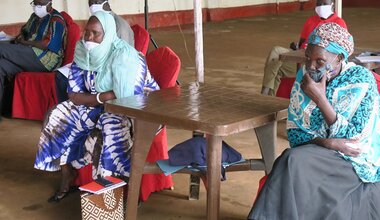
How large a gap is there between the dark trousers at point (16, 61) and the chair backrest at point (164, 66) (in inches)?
88.8

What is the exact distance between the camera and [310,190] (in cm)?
254

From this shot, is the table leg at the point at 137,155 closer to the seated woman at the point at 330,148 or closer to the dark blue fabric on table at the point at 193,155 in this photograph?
the dark blue fabric on table at the point at 193,155

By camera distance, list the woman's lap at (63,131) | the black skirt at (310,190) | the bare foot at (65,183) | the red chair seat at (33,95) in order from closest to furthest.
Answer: the black skirt at (310,190) → the woman's lap at (63,131) → the bare foot at (65,183) → the red chair seat at (33,95)

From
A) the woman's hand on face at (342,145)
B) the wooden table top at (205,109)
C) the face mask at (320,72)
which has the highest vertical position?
the face mask at (320,72)

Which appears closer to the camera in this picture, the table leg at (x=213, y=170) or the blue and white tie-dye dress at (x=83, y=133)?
the table leg at (x=213, y=170)

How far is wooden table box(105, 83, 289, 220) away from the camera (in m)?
2.77

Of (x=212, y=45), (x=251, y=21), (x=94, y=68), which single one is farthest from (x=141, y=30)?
(x=251, y=21)

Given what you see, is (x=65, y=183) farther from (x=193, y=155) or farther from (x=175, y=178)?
(x=193, y=155)

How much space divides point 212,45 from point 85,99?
7.39 meters

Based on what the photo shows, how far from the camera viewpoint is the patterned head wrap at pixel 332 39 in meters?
2.66

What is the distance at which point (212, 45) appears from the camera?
1094 centimetres

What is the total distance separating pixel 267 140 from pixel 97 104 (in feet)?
3.40

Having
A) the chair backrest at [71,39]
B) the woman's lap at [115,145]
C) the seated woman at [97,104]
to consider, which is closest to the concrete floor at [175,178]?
the seated woman at [97,104]

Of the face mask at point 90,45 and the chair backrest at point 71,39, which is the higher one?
the face mask at point 90,45
